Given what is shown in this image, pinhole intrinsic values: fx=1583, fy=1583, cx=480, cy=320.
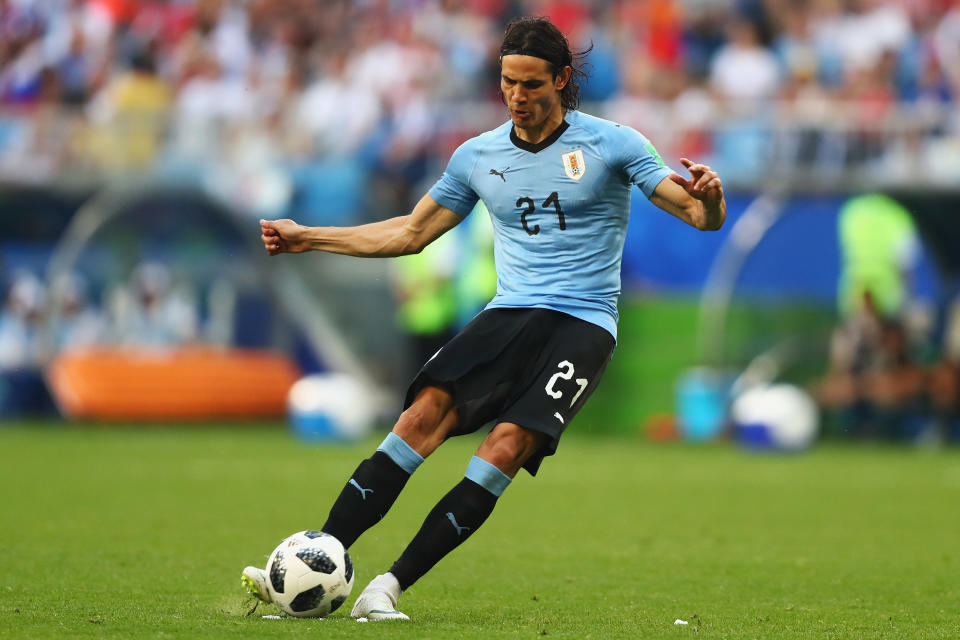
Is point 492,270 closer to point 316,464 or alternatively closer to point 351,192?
point 351,192

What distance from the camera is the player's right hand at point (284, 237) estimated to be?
21.7 feet

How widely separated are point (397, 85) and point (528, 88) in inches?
563

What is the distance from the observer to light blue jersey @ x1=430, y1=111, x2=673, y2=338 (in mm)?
6375

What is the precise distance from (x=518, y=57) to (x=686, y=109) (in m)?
12.4

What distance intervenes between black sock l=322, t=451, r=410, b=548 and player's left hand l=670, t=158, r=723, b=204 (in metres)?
1.58

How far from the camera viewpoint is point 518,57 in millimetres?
6285

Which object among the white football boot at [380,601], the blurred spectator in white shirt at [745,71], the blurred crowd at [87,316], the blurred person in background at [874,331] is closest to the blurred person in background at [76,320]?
the blurred crowd at [87,316]

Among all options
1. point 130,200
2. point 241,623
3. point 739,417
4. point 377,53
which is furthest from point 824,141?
point 241,623

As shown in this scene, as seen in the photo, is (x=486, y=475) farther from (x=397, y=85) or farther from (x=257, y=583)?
(x=397, y=85)

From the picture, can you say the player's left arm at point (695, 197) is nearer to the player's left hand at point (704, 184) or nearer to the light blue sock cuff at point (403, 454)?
the player's left hand at point (704, 184)

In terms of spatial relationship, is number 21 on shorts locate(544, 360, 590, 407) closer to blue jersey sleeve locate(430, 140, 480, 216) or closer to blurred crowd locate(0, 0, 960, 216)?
blue jersey sleeve locate(430, 140, 480, 216)

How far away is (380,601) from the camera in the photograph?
236 inches

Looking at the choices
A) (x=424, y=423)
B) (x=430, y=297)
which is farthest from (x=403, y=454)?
(x=430, y=297)

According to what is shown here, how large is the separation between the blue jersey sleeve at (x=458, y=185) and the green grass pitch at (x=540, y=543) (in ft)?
5.55
